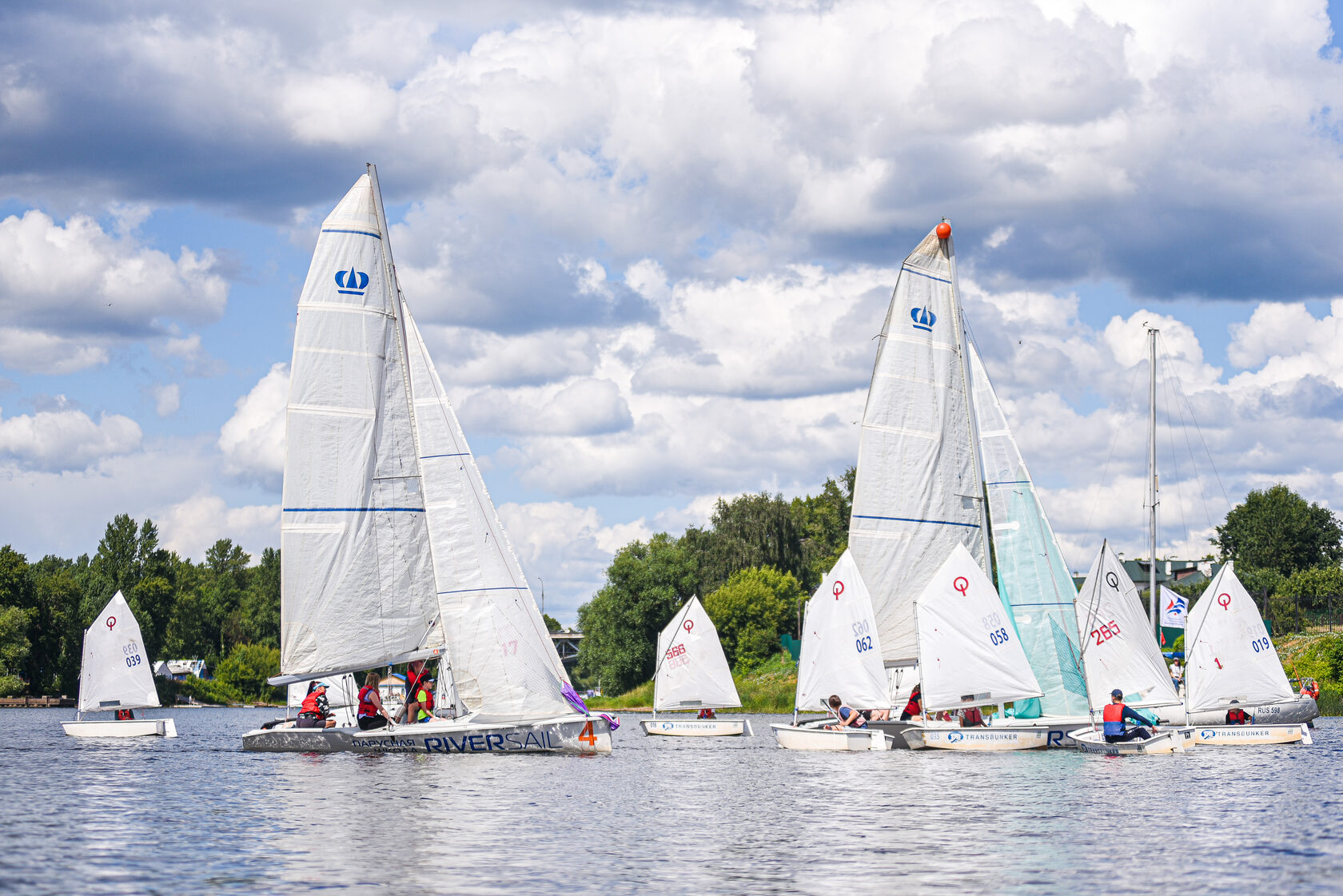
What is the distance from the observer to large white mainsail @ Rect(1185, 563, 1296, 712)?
156ft

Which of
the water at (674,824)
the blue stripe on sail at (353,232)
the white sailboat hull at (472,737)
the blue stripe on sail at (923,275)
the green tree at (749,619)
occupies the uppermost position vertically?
the blue stripe on sail at (923,275)

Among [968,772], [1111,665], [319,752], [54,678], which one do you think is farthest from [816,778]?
[54,678]

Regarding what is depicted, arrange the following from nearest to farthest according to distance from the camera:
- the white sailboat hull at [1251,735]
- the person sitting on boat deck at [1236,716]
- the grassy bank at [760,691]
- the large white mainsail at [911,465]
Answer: the white sailboat hull at [1251,735]
the large white mainsail at [911,465]
the person sitting on boat deck at [1236,716]
the grassy bank at [760,691]

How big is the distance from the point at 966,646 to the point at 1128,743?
5.10 m

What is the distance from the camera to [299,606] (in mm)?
41219

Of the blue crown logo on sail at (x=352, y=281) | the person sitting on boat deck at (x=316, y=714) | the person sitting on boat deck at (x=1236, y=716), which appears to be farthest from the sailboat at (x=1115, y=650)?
the blue crown logo on sail at (x=352, y=281)

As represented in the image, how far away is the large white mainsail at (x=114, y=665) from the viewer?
54.3 m

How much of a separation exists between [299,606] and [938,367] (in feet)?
74.1

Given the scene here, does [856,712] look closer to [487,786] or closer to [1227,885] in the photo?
[487,786]

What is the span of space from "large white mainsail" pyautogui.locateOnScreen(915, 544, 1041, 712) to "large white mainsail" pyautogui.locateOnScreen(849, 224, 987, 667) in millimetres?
6429

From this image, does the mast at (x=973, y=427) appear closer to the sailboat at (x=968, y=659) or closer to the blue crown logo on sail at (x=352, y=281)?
the sailboat at (x=968, y=659)

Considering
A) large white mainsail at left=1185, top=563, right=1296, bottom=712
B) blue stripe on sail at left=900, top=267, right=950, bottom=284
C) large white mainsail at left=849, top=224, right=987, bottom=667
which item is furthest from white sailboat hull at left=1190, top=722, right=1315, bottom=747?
blue stripe on sail at left=900, top=267, right=950, bottom=284

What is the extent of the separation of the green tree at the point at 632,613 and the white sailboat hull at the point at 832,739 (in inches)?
2240

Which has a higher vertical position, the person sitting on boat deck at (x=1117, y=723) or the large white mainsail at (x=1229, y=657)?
the large white mainsail at (x=1229, y=657)
